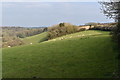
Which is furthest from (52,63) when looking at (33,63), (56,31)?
(56,31)

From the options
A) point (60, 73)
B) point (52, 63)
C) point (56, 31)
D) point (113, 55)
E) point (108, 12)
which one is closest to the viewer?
point (60, 73)

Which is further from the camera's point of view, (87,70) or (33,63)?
(33,63)

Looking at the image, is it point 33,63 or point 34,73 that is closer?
point 34,73

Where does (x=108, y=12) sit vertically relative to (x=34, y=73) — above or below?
above

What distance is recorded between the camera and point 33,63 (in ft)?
66.0

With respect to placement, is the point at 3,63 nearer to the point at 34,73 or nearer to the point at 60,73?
the point at 34,73

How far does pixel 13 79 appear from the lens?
14.2 metres

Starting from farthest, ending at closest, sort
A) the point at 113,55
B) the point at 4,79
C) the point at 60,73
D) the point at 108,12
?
the point at 113,55
the point at 108,12
the point at 60,73
the point at 4,79

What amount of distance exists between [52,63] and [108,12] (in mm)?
6719

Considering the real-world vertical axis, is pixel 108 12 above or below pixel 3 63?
above

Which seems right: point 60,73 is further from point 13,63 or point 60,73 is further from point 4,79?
point 13,63

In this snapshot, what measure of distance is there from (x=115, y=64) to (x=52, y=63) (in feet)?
18.3

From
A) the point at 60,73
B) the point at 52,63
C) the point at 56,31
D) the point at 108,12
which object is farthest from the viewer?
the point at 56,31

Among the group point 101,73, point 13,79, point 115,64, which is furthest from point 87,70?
point 13,79
